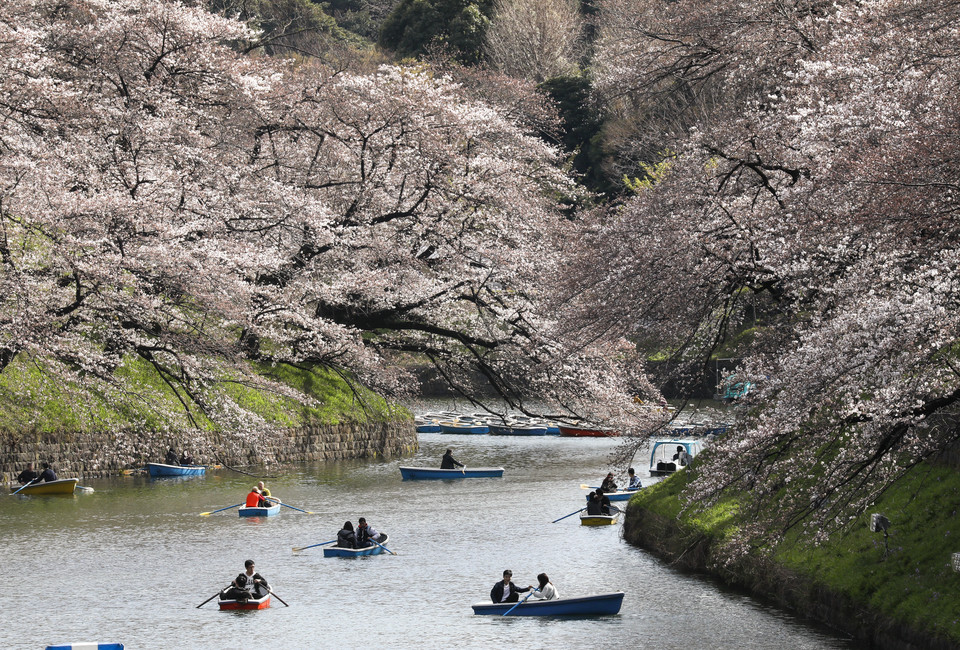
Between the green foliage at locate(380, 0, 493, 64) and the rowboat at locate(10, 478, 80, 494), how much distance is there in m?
45.3

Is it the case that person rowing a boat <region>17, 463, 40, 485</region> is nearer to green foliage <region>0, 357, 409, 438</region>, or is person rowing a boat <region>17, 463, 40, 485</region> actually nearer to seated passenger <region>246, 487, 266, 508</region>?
green foliage <region>0, 357, 409, 438</region>

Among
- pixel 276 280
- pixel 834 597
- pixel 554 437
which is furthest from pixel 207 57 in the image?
pixel 554 437

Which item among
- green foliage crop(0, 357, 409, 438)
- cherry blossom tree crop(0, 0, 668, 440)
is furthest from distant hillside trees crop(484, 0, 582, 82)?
green foliage crop(0, 357, 409, 438)

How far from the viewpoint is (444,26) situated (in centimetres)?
6794

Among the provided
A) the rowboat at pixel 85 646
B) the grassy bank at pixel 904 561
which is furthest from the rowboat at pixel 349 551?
the rowboat at pixel 85 646

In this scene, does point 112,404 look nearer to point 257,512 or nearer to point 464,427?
point 257,512

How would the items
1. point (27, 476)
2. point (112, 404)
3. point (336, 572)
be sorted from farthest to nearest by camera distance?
1. point (112, 404)
2. point (27, 476)
3. point (336, 572)

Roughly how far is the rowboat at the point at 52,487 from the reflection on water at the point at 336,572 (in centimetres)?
32

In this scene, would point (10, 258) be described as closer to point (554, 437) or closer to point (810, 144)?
point (810, 144)

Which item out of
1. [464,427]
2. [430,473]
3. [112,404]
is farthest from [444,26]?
[112,404]

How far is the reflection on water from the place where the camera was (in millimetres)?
16312

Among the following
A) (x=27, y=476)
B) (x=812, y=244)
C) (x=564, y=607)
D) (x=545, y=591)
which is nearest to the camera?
(x=812, y=244)

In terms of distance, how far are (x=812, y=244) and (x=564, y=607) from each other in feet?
24.7

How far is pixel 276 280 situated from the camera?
30.6 metres
